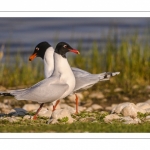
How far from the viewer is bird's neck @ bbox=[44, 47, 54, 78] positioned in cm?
1084

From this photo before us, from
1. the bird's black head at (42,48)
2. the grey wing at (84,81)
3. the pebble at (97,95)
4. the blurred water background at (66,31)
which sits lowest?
the pebble at (97,95)

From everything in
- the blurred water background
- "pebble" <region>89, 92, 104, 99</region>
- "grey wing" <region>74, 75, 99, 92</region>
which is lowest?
"pebble" <region>89, 92, 104, 99</region>

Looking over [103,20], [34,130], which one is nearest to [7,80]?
[103,20]

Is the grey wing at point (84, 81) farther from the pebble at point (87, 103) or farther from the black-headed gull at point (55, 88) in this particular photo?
the pebble at point (87, 103)

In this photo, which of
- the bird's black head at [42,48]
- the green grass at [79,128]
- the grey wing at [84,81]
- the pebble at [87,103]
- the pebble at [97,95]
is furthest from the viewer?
the pebble at [97,95]

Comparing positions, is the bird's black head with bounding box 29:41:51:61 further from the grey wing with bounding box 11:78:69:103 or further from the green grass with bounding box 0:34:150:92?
the green grass with bounding box 0:34:150:92

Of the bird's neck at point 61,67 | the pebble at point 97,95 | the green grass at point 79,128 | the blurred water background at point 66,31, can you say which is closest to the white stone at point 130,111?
the green grass at point 79,128

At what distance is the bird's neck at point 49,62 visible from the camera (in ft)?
35.6

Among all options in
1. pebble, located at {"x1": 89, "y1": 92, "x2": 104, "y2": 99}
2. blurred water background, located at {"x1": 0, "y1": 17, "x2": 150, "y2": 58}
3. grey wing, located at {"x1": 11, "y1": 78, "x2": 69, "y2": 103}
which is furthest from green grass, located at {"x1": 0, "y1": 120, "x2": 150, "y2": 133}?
blurred water background, located at {"x1": 0, "y1": 17, "x2": 150, "y2": 58}

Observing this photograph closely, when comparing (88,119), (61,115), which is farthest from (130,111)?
(61,115)

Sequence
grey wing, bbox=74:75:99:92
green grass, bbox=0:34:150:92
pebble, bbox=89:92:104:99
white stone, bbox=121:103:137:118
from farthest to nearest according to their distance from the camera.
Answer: green grass, bbox=0:34:150:92 → pebble, bbox=89:92:104:99 → grey wing, bbox=74:75:99:92 → white stone, bbox=121:103:137:118

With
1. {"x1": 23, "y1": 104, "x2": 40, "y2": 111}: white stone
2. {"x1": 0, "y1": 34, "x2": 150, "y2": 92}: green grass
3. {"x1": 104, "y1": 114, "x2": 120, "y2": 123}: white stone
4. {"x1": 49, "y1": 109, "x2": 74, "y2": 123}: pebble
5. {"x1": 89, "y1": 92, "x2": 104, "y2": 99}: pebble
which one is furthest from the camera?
{"x1": 0, "y1": 34, "x2": 150, "y2": 92}: green grass
